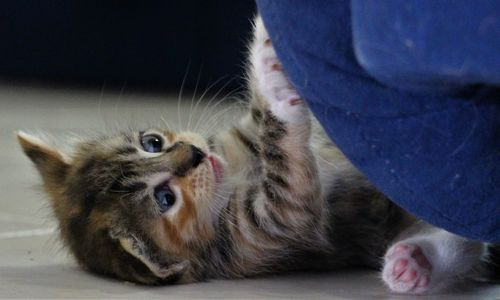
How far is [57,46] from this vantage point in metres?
4.93

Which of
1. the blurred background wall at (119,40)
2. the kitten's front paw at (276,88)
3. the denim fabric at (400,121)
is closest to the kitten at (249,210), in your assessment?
the kitten's front paw at (276,88)

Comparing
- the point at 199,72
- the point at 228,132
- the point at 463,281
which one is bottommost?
the point at 463,281

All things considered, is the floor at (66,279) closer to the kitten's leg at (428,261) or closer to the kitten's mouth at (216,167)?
the kitten's leg at (428,261)

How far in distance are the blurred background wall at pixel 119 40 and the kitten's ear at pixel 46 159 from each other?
255 cm

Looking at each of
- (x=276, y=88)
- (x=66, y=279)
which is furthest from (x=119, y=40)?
(x=276, y=88)

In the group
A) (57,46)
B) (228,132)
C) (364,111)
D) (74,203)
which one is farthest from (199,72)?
(364,111)

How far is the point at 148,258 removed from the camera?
1.84 meters

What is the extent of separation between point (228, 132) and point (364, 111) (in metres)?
0.96

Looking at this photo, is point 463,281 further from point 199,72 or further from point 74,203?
point 199,72

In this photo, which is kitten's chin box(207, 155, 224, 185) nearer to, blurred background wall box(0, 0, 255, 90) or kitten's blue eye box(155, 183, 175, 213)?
kitten's blue eye box(155, 183, 175, 213)

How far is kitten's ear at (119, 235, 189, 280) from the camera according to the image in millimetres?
1825

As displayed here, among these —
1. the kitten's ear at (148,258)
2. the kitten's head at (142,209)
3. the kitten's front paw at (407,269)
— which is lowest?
the kitten's front paw at (407,269)

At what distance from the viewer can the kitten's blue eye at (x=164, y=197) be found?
1.89m

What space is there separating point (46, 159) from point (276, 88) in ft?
1.98
